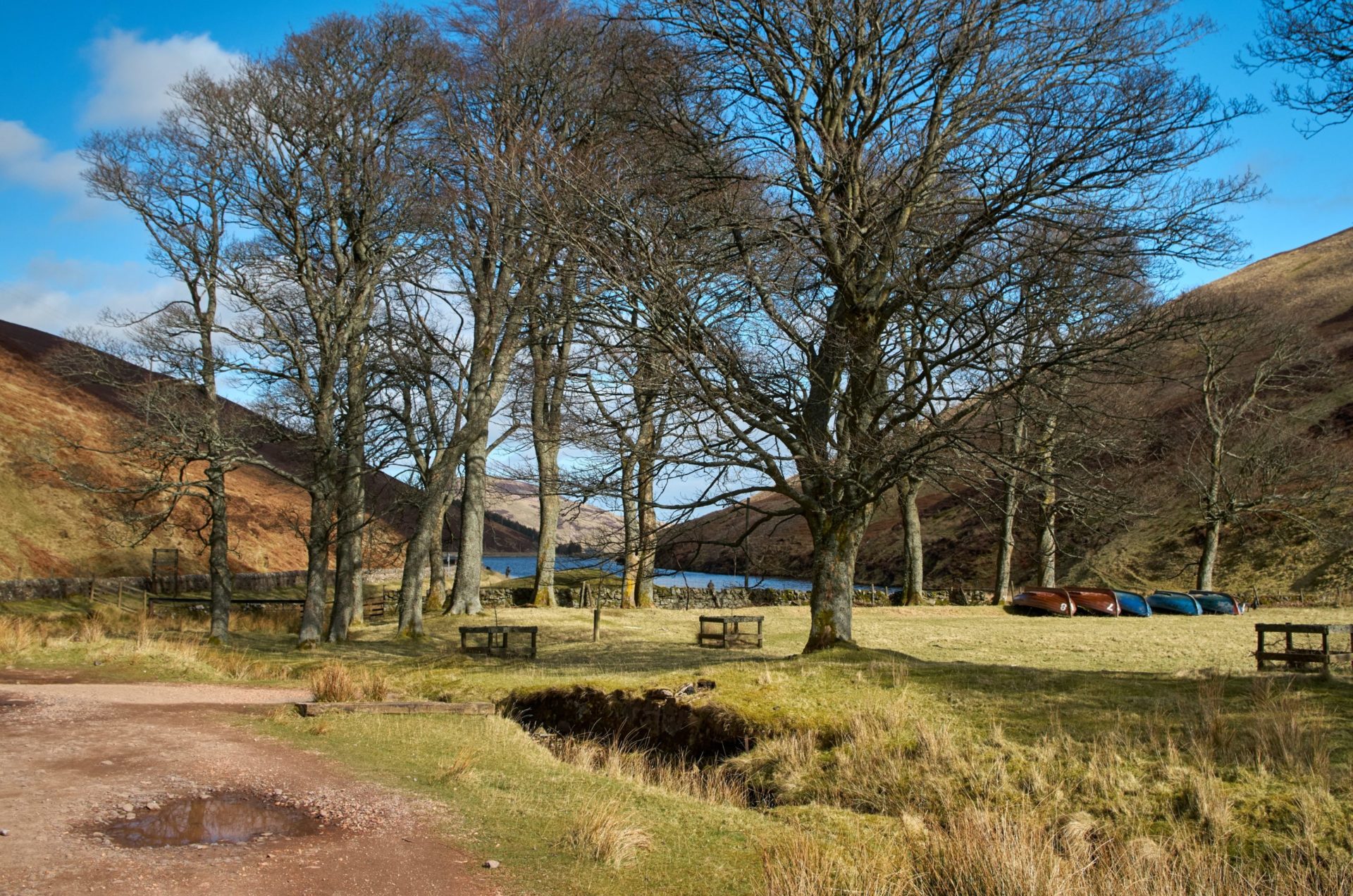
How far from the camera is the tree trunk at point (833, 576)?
13.9m

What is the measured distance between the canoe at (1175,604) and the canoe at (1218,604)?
210 mm

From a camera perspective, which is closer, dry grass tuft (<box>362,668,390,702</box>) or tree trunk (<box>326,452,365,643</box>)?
dry grass tuft (<box>362,668,390,702</box>)

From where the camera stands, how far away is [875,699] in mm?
10750

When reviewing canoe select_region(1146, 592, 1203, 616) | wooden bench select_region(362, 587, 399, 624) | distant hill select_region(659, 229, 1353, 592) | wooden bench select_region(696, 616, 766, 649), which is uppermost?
distant hill select_region(659, 229, 1353, 592)

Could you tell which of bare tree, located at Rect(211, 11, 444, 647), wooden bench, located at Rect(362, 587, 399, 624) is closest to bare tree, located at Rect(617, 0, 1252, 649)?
bare tree, located at Rect(211, 11, 444, 647)

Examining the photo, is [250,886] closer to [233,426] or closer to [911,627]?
[233,426]

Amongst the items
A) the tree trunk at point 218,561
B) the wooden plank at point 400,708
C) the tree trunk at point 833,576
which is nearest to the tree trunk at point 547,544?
the tree trunk at point 218,561

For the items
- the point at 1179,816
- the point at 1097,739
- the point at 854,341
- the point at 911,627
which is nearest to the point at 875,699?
the point at 1097,739

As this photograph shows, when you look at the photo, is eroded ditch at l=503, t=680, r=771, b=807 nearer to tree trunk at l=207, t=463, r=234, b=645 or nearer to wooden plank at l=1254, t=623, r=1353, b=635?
wooden plank at l=1254, t=623, r=1353, b=635

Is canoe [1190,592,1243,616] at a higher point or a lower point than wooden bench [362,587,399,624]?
higher

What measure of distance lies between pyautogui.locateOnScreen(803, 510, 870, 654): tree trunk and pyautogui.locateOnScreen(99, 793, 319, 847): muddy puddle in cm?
837

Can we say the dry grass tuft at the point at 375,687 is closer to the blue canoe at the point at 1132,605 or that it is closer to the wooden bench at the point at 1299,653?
the wooden bench at the point at 1299,653

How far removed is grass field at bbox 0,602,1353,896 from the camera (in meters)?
6.15

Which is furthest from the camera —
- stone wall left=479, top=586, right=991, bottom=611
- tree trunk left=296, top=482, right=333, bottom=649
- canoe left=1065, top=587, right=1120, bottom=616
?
stone wall left=479, top=586, right=991, bottom=611
